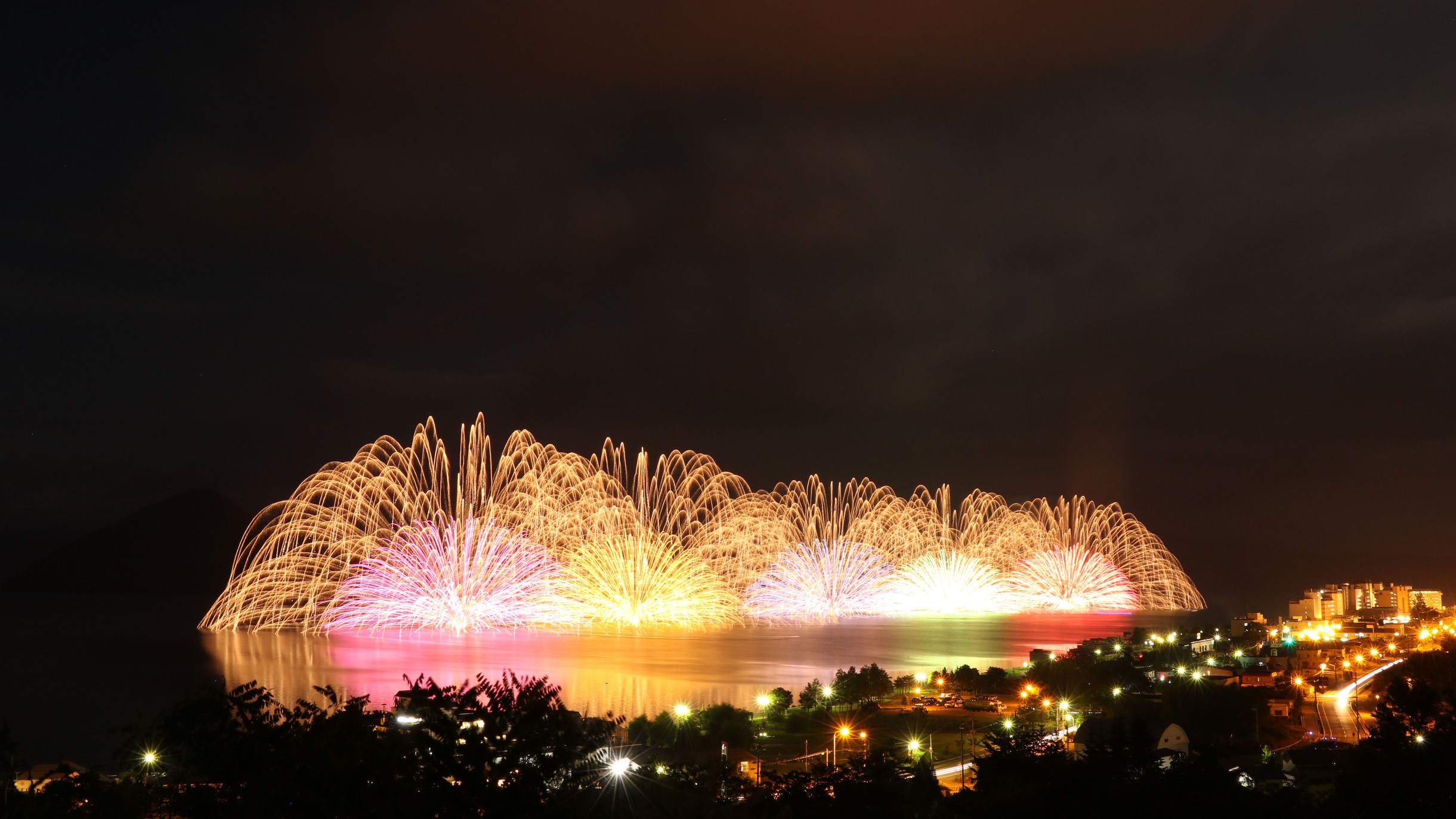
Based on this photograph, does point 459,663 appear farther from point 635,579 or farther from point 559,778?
point 559,778

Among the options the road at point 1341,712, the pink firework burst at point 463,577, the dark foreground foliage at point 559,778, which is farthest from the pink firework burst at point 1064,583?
the dark foreground foliage at point 559,778

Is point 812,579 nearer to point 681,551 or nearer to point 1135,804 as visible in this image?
point 681,551

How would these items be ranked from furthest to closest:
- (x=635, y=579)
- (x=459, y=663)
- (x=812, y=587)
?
1. (x=812, y=587)
2. (x=635, y=579)
3. (x=459, y=663)

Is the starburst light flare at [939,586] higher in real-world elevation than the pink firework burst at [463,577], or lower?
lower

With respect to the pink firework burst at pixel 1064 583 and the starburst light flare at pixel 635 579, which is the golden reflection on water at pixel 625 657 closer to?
the starburst light flare at pixel 635 579

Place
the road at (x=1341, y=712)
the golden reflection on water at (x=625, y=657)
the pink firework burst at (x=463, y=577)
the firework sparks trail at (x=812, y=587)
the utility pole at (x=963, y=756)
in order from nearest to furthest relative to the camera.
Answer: the utility pole at (x=963, y=756) < the road at (x=1341, y=712) < the golden reflection on water at (x=625, y=657) < the pink firework burst at (x=463, y=577) < the firework sparks trail at (x=812, y=587)

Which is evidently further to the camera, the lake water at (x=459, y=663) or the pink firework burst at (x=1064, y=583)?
the pink firework burst at (x=1064, y=583)

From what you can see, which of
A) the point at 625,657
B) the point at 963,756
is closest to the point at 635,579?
the point at 625,657
